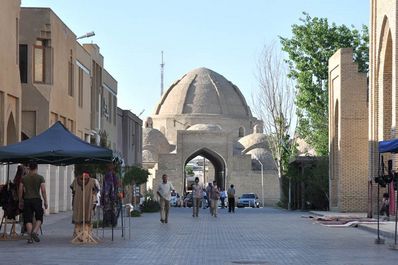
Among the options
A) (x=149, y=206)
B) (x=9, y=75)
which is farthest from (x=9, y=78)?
(x=149, y=206)

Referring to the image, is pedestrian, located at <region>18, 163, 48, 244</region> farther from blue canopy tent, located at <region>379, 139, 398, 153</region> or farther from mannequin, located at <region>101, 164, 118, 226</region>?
blue canopy tent, located at <region>379, 139, 398, 153</region>

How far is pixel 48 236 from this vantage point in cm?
2422

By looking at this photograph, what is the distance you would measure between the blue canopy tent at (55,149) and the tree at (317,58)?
3741 centimetres

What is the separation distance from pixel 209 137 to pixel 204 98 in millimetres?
28425

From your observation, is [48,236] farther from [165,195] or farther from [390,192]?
[390,192]

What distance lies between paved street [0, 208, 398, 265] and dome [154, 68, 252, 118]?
351 feet

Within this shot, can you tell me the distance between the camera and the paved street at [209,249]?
17.1 m

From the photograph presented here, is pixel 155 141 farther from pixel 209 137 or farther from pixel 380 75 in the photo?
pixel 380 75

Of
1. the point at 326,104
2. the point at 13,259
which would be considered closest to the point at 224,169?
the point at 326,104

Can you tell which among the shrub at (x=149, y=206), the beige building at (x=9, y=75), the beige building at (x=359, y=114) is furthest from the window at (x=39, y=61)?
the beige building at (x=359, y=114)

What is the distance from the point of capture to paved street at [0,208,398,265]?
17125 mm

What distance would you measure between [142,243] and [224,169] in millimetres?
83986

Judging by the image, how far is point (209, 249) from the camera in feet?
65.5

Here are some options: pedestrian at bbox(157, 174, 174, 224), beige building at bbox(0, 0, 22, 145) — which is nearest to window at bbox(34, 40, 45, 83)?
beige building at bbox(0, 0, 22, 145)
